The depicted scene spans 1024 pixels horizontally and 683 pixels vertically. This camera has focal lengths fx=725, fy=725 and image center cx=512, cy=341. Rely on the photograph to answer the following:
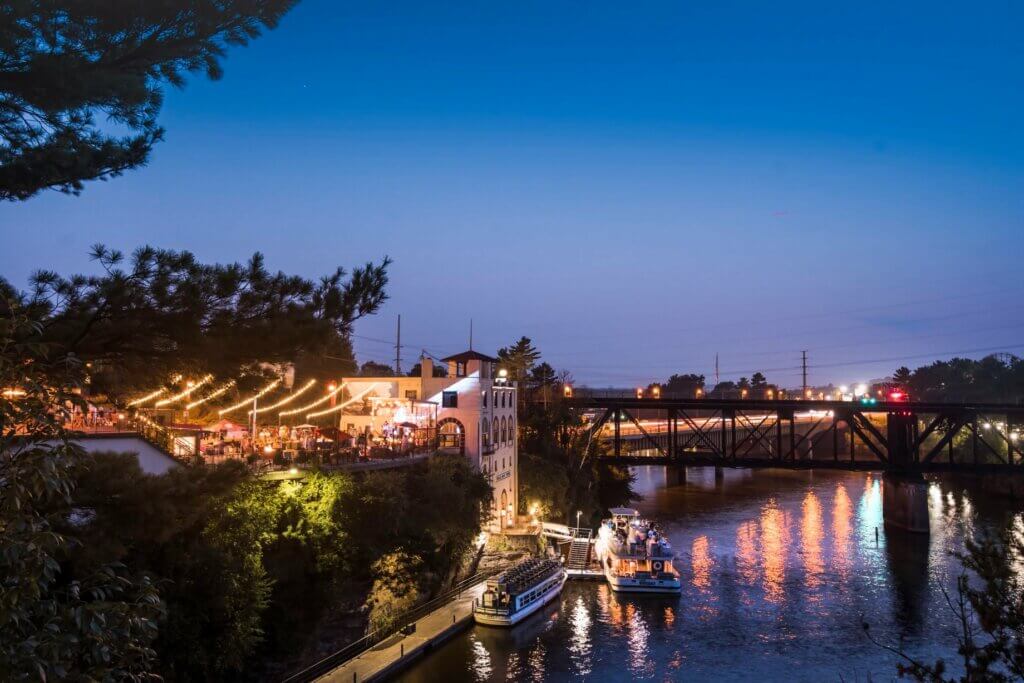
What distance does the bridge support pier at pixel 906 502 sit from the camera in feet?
208

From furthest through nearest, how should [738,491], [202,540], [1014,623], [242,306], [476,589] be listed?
[738,491] → [476,589] → [202,540] → [242,306] → [1014,623]

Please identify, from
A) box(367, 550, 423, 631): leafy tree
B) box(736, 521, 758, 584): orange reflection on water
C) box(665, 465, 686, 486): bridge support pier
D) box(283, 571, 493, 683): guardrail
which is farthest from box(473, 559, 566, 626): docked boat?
box(665, 465, 686, 486): bridge support pier

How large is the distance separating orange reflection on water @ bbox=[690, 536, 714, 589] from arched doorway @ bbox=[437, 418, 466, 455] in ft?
59.5

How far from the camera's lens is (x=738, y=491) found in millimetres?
91938

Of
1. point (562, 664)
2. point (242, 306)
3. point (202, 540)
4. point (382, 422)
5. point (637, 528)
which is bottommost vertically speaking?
point (562, 664)

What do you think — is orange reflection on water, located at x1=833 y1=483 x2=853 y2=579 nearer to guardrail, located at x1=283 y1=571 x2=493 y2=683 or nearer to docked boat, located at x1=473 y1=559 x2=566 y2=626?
docked boat, located at x1=473 y1=559 x2=566 y2=626

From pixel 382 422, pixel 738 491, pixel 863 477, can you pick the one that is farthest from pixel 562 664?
pixel 863 477

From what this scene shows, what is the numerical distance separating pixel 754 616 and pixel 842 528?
1171 inches

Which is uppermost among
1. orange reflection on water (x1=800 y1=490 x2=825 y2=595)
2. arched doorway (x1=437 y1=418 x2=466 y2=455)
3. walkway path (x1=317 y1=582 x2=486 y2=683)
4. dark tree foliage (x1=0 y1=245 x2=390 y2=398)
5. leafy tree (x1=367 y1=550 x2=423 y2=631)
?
dark tree foliage (x1=0 y1=245 x2=390 y2=398)

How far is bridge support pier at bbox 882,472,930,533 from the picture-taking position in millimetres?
63250

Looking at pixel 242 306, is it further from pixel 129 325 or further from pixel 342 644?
pixel 342 644

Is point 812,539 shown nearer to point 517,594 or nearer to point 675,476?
point 517,594

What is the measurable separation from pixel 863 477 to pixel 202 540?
340 feet

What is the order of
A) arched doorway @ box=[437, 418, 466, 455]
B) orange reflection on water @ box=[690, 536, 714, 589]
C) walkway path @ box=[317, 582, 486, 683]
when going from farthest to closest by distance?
arched doorway @ box=[437, 418, 466, 455] → orange reflection on water @ box=[690, 536, 714, 589] → walkway path @ box=[317, 582, 486, 683]
